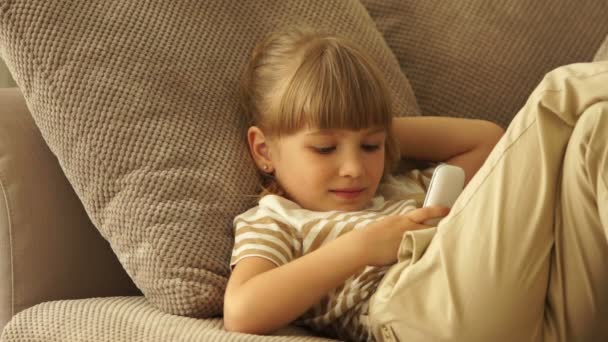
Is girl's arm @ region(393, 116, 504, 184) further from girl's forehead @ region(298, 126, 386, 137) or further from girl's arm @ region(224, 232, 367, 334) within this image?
girl's arm @ region(224, 232, 367, 334)

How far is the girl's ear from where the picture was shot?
127 centimetres

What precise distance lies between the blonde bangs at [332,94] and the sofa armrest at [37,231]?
32 centimetres

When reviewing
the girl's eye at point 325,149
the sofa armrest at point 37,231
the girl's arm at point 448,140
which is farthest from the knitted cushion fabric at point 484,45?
the sofa armrest at point 37,231

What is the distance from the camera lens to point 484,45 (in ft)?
5.05

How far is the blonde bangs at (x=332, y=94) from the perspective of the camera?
1.18 m

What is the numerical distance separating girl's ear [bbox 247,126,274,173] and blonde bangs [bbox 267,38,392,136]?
33 mm

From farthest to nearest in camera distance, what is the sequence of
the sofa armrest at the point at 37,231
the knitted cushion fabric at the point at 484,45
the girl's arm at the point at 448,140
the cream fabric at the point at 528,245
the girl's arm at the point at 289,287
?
1. the knitted cushion fabric at the point at 484,45
2. the girl's arm at the point at 448,140
3. the sofa armrest at the point at 37,231
4. the girl's arm at the point at 289,287
5. the cream fabric at the point at 528,245

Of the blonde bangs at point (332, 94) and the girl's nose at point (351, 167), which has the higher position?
the blonde bangs at point (332, 94)

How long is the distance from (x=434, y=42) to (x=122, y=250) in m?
0.71

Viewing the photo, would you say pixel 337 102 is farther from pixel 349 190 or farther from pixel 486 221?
pixel 486 221

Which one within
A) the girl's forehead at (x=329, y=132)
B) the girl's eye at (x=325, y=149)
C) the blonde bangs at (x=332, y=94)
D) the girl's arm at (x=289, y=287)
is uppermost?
the blonde bangs at (x=332, y=94)

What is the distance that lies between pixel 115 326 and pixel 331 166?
1.21 ft

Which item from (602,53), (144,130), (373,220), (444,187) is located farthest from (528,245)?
(602,53)

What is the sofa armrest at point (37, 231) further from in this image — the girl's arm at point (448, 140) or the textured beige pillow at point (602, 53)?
the textured beige pillow at point (602, 53)
